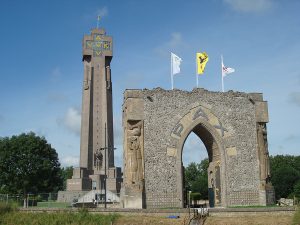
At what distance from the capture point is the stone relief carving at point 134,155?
90.6ft

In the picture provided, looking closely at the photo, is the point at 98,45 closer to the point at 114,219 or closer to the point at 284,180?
the point at 284,180

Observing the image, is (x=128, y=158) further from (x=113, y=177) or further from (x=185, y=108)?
(x=113, y=177)

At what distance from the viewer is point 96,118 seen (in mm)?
61969

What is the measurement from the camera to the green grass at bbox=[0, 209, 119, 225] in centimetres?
2288

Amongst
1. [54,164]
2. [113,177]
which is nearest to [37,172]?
[54,164]

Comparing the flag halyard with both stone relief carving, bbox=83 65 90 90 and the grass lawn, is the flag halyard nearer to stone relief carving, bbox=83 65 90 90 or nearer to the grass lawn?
the grass lawn

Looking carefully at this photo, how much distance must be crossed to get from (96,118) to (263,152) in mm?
36108

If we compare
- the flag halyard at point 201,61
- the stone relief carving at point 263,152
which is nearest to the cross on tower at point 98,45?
the flag halyard at point 201,61

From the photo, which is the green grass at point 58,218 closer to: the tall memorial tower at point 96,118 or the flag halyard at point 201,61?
the flag halyard at point 201,61

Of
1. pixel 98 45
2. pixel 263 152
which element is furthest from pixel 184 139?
pixel 98 45

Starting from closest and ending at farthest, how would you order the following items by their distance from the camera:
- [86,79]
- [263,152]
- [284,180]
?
[263,152] → [284,180] → [86,79]

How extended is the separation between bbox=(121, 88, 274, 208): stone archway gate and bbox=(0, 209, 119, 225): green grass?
4.03 metres

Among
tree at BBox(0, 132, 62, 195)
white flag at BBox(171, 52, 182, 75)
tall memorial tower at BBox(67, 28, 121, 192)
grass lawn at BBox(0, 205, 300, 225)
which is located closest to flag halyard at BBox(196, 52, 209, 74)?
white flag at BBox(171, 52, 182, 75)

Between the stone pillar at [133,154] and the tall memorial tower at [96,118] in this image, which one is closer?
the stone pillar at [133,154]
